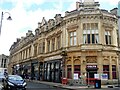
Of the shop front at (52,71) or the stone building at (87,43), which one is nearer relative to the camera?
the stone building at (87,43)

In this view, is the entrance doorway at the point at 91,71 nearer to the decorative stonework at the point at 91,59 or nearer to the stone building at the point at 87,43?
the stone building at the point at 87,43

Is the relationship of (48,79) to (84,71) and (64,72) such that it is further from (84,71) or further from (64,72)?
(84,71)

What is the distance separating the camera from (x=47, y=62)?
39.9m

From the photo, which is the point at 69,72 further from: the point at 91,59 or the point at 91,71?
the point at 91,59

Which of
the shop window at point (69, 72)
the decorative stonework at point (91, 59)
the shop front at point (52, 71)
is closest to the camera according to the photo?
the decorative stonework at point (91, 59)

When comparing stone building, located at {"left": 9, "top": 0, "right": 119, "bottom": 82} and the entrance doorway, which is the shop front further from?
the entrance doorway

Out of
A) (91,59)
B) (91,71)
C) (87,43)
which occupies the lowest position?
(91,71)

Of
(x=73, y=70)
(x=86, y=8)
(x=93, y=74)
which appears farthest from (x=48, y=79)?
(x=86, y=8)

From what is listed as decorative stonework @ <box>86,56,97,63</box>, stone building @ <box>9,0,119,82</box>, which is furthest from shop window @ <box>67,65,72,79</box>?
decorative stonework @ <box>86,56,97,63</box>

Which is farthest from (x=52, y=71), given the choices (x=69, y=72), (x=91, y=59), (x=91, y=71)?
(x=91, y=59)

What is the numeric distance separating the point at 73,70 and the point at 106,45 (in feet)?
20.5

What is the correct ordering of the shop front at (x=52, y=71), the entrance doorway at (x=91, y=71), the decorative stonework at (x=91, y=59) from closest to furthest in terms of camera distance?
1. the entrance doorway at (x=91, y=71)
2. the decorative stonework at (x=91, y=59)
3. the shop front at (x=52, y=71)

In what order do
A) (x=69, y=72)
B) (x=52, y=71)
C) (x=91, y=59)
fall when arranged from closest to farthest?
(x=91, y=59) → (x=69, y=72) → (x=52, y=71)

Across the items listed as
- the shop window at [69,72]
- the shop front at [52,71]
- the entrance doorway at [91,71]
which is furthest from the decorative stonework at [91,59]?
the shop front at [52,71]
